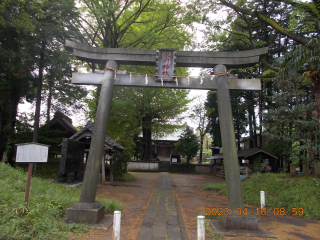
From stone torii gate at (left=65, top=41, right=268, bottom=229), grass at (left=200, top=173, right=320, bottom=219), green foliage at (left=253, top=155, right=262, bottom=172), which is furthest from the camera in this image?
green foliage at (left=253, top=155, right=262, bottom=172)

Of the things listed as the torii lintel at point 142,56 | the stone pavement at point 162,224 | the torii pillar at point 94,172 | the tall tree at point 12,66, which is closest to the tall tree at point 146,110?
the tall tree at point 12,66

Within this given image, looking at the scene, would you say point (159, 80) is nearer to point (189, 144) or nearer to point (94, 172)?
point (94, 172)

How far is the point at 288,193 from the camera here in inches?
366

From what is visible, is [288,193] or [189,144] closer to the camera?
[288,193]

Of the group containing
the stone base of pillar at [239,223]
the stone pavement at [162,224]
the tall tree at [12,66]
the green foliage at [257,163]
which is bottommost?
the stone pavement at [162,224]

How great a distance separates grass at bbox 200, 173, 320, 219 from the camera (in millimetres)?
8217

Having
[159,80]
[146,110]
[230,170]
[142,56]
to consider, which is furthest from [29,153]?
[146,110]

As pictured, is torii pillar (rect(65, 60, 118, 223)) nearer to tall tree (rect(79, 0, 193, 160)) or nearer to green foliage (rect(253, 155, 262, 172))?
tall tree (rect(79, 0, 193, 160))

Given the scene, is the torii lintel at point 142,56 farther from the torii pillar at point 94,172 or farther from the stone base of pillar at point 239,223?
the stone base of pillar at point 239,223

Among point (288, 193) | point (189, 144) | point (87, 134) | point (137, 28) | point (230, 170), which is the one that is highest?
point (137, 28)

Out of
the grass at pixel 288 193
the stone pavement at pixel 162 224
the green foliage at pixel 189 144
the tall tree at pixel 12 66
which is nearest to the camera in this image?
the stone pavement at pixel 162 224

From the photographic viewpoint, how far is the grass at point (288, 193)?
27.0 ft

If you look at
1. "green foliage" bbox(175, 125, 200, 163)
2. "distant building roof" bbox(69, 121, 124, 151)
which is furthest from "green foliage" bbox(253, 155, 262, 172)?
"distant building roof" bbox(69, 121, 124, 151)

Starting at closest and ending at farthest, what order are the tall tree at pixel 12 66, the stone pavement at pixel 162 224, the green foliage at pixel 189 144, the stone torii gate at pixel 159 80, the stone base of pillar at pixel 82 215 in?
the stone pavement at pixel 162 224 < the stone base of pillar at pixel 82 215 < the stone torii gate at pixel 159 80 < the tall tree at pixel 12 66 < the green foliage at pixel 189 144
